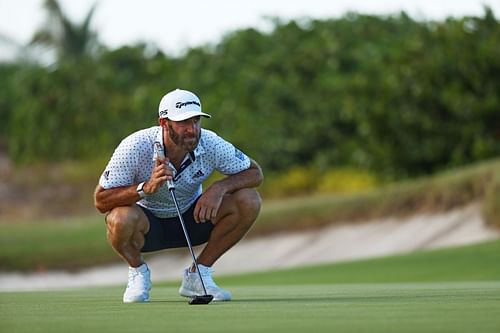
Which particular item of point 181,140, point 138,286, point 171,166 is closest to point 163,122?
point 181,140

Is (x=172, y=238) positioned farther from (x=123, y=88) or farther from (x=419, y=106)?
(x=123, y=88)

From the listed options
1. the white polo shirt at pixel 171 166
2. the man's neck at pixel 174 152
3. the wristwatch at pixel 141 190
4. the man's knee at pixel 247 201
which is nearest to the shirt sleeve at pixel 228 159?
the white polo shirt at pixel 171 166

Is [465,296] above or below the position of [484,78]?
below

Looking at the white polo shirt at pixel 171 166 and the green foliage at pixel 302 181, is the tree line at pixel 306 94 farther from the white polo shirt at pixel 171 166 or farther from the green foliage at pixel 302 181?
the white polo shirt at pixel 171 166

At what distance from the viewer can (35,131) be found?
155 feet

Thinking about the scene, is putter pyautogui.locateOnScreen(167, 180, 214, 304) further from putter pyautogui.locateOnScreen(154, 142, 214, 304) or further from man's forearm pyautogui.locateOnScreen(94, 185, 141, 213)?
man's forearm pyautogui.locateOnScreen(94, 185, 141, 213)

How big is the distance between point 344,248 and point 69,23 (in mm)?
38442

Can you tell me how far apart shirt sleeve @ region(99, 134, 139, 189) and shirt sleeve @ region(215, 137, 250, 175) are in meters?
0.62

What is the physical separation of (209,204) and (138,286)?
0.74 m

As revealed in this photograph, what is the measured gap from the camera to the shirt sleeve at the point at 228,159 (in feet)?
30.8

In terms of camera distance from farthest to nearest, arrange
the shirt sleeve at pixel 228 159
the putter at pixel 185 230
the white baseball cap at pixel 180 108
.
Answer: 1. the shirt sleeve at pixel 228 159
2. the white baseball cap at pixel 180 108
3. the putter at pixel 185 230

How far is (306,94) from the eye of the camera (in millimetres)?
39656

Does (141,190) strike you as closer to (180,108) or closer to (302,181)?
(180,108)

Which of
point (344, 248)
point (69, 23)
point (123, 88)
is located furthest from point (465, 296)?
point (69, 23)
